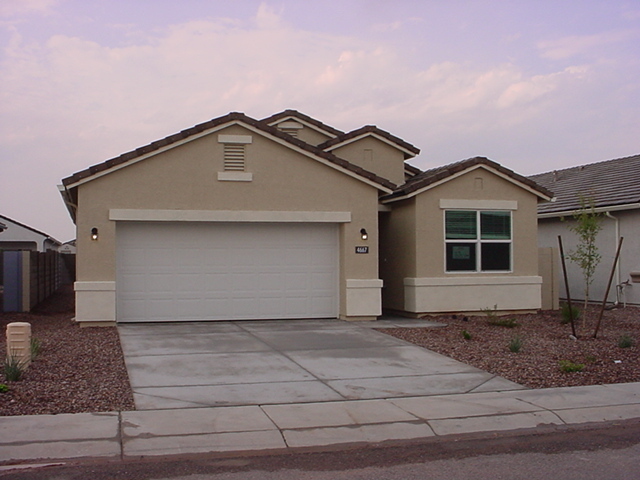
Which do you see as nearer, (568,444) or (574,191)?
(568,444)

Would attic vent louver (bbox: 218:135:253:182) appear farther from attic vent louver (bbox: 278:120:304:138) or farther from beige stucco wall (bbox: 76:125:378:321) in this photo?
attic vent louver (bbox: 278:120:304:138)

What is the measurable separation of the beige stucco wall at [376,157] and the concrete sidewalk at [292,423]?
38.0 feet

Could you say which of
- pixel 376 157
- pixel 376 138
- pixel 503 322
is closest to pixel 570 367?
pixel 503 322

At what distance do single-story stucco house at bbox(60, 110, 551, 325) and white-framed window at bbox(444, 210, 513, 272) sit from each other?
0.03 metres

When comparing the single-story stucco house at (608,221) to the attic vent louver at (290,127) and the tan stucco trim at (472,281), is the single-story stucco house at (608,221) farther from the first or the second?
the attic vent louver at (290,127)

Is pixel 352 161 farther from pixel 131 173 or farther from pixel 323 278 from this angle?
pixel 131 173

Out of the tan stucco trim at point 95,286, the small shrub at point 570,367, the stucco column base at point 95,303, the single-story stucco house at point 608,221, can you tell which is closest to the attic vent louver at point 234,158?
the tan stucco trim at point 95,286

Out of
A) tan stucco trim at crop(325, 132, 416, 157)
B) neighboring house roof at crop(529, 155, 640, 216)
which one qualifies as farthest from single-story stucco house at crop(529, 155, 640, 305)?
tan stucco trim at crop(325, 132, 416, 157)

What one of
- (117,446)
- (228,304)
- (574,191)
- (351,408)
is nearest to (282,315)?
(228,304)

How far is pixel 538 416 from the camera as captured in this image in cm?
810

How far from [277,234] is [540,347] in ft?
21.2

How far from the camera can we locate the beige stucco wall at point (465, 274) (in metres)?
17.0

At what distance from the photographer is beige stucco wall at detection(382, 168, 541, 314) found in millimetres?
17016

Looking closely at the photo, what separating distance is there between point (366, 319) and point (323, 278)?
1.36 m
